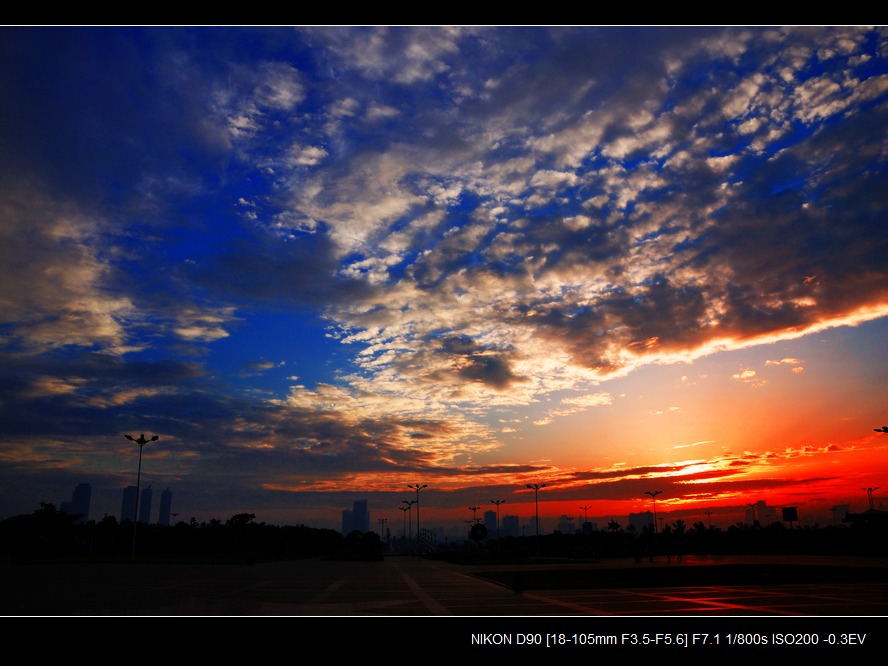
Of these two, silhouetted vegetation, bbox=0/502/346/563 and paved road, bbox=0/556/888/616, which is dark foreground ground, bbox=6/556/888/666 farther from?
silhouetted vegetation, bbox=0/502/346/563

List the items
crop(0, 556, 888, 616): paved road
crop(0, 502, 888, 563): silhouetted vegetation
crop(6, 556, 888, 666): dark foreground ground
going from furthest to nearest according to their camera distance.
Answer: crop(0, 502, 888, 563): silhouetted vegetation
crop(0, 556, 888, 616): paved road
crop(6, 556, 888, 666): dark foreground ground

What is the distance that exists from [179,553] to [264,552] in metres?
13.9

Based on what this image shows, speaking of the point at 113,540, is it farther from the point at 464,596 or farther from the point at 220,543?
the point at 464,596

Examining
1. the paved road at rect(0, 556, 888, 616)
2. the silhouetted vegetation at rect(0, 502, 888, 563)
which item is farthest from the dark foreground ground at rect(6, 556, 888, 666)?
the silhouetted vegetation at rect(0, 502, 888, 563)
